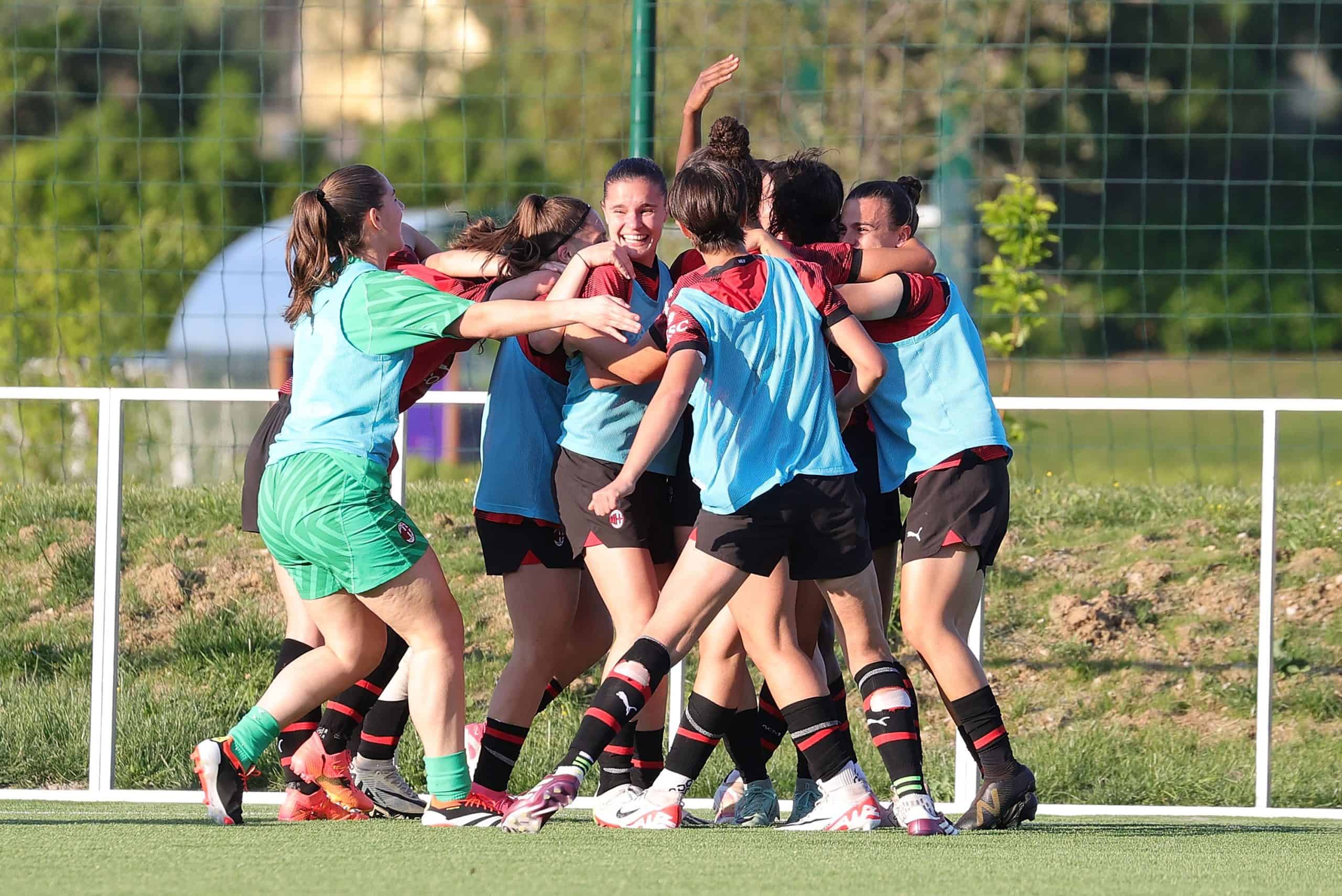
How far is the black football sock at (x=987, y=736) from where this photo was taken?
479 cm

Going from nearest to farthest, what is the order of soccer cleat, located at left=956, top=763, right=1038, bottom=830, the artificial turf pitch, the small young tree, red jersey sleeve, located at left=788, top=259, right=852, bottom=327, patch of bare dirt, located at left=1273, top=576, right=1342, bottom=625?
the artificial turf pitch, red jersey sleeve, located at left=788, top=259, right=852, bottom=327, soccer cleat, located at left=956, top=763, right=1038, bottom=830, patch of bare dirt, located at left=1273, top=576, right=1342, bottom=625, the small young tree

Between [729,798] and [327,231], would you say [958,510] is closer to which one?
[729,798]

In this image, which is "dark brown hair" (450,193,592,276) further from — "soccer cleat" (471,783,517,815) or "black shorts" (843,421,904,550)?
"soccer cleat" (471,783,517,815)

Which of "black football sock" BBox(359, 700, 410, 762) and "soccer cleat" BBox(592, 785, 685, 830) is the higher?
"black football sock" BBox(359, 700, 410, 762)

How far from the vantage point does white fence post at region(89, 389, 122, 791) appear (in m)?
6.19

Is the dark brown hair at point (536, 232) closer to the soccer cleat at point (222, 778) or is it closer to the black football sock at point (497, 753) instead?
the black football sock at point (497, 753)

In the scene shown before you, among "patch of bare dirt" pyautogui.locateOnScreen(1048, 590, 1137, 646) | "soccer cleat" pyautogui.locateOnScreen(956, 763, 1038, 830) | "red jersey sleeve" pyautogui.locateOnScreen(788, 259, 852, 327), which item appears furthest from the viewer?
"patch of bare dirt" pyautogui.locateOnScreen(1048, 590, 1137, 646)

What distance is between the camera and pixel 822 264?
479 centimetres

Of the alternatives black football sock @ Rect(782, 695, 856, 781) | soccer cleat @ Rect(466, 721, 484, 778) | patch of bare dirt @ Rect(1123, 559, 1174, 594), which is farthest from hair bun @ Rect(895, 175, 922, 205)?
patch of bare dirt @ Rect(1123, 559, 1174, 594)

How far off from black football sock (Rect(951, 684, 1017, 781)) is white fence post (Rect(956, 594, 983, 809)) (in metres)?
1.16

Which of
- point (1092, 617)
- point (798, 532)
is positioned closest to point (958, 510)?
point (798, 532)

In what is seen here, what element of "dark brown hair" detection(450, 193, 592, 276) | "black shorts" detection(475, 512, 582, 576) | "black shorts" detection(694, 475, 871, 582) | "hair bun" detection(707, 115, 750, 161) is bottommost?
"black shorts" detection(475, 512, 582, 576)

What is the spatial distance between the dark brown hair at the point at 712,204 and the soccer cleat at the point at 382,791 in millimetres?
1819

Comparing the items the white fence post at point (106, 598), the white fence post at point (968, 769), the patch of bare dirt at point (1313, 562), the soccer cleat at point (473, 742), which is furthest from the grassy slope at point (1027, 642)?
the soccer cleat at point (473, 742)
